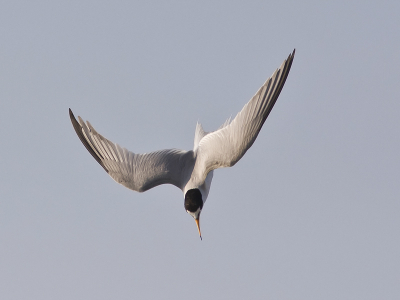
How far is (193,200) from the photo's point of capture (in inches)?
597

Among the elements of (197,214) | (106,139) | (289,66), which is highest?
(106,139)

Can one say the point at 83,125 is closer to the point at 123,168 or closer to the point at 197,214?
the point at 123,168

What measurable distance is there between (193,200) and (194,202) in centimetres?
6

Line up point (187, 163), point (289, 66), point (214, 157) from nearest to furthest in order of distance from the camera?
point (289, 66), point (214, 157), point (187, 163)

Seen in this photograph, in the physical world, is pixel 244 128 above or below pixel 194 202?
above

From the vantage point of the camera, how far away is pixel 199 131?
16.2 metres

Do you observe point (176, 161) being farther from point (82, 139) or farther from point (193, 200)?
point (82, 139)

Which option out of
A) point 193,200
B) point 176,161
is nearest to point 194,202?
point 193,200

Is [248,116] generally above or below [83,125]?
below

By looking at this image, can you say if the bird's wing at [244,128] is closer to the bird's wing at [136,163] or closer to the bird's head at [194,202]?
the bird's head at [194,202]

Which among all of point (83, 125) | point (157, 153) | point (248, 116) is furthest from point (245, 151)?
point (83, 125)

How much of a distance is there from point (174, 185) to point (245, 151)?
2984 millimetres

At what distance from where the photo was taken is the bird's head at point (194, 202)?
49.6ft

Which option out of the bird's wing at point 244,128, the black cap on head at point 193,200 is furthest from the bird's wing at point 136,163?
the bird's wing at point 244,128
